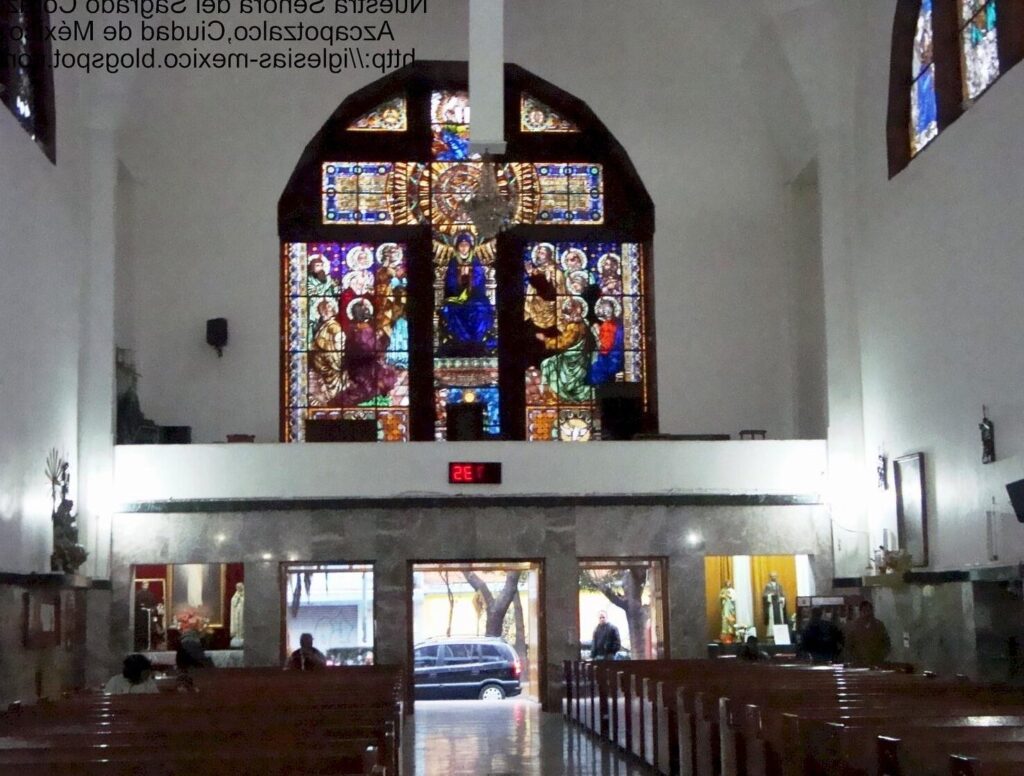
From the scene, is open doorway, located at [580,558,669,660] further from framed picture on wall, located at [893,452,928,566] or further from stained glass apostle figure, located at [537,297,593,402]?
framed picture on wall, located at [893,452,928,566]

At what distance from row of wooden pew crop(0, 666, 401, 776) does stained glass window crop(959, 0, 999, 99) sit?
7.49m

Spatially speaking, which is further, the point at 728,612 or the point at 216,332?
the point at 728,612

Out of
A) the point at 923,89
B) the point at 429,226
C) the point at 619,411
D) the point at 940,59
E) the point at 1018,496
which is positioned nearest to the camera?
the point at 1018,496

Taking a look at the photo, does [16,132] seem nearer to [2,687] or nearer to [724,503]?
[2,687]

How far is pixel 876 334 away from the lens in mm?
15594

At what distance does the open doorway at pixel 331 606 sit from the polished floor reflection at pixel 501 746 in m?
1.11

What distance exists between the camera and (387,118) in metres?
19.0

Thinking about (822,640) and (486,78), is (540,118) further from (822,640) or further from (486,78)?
(822,640)

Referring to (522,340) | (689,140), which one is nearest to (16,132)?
(522,340)

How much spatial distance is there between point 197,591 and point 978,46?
10580mm

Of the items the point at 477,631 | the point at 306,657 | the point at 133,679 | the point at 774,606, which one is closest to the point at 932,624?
the point at 774,606

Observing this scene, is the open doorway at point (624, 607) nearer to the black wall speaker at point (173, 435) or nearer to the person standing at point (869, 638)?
the person standing at point (869, 638)

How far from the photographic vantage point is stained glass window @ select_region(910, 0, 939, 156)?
562 inches

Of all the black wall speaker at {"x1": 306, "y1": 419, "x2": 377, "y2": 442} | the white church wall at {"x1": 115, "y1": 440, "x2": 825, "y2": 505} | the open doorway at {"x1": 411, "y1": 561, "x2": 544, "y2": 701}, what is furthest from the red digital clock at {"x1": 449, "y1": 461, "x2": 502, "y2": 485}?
the black wall speaker at {"x1": 306, "y1": 419, "x2": 377, "y2": 442}
